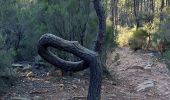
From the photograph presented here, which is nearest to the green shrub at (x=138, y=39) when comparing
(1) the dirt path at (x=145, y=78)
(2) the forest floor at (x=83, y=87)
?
(1) the dirt path at (x=145, y=78)

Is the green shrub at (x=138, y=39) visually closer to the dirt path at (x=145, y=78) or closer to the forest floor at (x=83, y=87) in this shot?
the dirt path at (x=145, y=78)

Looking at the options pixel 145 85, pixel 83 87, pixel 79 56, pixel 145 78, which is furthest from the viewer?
pixel 145 78

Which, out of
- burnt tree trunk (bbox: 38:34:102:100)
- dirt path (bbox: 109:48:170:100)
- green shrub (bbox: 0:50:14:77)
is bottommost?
dirt path (bbox: 109:48:170:100)

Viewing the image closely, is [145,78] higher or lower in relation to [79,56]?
lower

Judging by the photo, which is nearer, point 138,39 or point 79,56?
point 79,56

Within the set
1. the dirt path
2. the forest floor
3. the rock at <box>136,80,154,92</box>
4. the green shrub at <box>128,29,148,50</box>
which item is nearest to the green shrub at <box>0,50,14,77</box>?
the forest floor

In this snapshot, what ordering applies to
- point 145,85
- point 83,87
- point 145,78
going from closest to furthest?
point 83,87
point 145,85
point 145,78

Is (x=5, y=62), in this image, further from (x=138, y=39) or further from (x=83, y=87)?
(x=138, y=39)

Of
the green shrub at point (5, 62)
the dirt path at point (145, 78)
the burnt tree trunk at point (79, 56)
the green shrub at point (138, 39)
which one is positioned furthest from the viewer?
the green shrub at point (138, 39)

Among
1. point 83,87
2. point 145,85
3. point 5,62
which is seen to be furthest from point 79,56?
point 145,85

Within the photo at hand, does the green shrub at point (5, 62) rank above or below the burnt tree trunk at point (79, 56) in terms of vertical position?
below

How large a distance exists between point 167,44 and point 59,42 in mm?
15233

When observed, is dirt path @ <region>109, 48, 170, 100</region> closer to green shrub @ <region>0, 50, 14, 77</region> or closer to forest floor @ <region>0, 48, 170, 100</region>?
forest floor @ <region>0, 48, 170, 100</region>

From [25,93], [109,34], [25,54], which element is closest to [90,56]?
[25,93]
